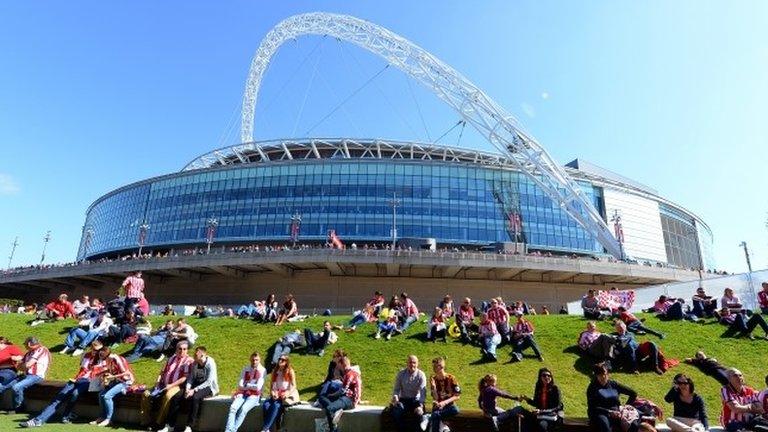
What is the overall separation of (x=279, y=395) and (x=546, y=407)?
5.08 m

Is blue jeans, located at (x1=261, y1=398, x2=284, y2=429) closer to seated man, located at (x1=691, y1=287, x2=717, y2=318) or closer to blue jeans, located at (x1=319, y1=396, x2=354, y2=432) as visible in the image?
blue jeans, located at (x1=319, y1=396, x2=354, y2=432)

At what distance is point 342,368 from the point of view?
1027 centimetres

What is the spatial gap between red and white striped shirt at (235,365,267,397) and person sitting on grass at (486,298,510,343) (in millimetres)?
8589

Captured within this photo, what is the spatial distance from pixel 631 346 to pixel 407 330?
7609 millimetres

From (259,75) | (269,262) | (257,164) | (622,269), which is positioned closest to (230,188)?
A: (257,164)

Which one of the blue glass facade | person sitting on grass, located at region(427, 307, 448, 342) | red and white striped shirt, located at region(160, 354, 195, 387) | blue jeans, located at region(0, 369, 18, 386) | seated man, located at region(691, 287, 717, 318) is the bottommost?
blue jeans, located at region(0, 369, 18, 386)

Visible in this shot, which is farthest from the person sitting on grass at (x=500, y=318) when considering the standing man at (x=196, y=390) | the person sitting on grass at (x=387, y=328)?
the standing man at (x=196, y=390)

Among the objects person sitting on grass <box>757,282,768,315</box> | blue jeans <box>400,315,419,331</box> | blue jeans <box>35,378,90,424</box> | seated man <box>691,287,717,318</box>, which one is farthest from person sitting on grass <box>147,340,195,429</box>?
person sitting on grass <box>757,282,768,315</box>

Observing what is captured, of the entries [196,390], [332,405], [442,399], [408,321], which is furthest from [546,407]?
[408,321]

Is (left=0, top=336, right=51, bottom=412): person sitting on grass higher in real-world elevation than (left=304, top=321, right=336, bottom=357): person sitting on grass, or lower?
lower

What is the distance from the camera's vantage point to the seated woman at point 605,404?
7.94 m

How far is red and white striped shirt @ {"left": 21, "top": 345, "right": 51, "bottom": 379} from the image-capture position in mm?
11250

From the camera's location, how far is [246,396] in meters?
9.69

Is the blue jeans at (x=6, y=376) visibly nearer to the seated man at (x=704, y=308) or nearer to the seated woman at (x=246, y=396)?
the seated woman at (x=246, y=396)
